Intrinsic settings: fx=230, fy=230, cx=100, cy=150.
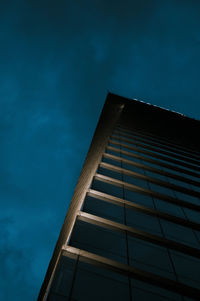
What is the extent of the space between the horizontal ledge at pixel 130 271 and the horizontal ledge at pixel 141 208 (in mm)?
2932

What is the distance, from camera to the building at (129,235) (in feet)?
17.9

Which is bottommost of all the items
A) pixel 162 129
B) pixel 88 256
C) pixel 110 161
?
pixel 88 256

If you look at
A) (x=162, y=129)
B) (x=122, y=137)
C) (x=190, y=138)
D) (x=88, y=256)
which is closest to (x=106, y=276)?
(x=88, y=256)

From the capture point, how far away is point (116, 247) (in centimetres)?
671

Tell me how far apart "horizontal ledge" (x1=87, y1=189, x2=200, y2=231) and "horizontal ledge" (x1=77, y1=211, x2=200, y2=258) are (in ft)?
4.34

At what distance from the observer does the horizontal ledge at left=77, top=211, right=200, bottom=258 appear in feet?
24.3

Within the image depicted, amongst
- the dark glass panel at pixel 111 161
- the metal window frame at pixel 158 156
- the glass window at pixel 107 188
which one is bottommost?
the glass window at pixel 107 188

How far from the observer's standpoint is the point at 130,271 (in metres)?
5.93

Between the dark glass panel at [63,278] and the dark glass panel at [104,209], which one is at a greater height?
the dark glass panel at [104,209]

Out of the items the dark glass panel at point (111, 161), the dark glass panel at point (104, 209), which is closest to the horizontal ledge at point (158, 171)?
the dark glass panel at point (111, 161)

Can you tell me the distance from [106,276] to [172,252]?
2.99 m

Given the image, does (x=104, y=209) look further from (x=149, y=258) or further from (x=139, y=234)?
(x=149, y=258)

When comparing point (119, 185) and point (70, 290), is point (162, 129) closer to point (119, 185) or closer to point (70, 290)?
point (119, 185)

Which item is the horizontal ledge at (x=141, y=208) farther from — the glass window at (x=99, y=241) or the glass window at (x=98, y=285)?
the glass window at (x=98, y=285)
